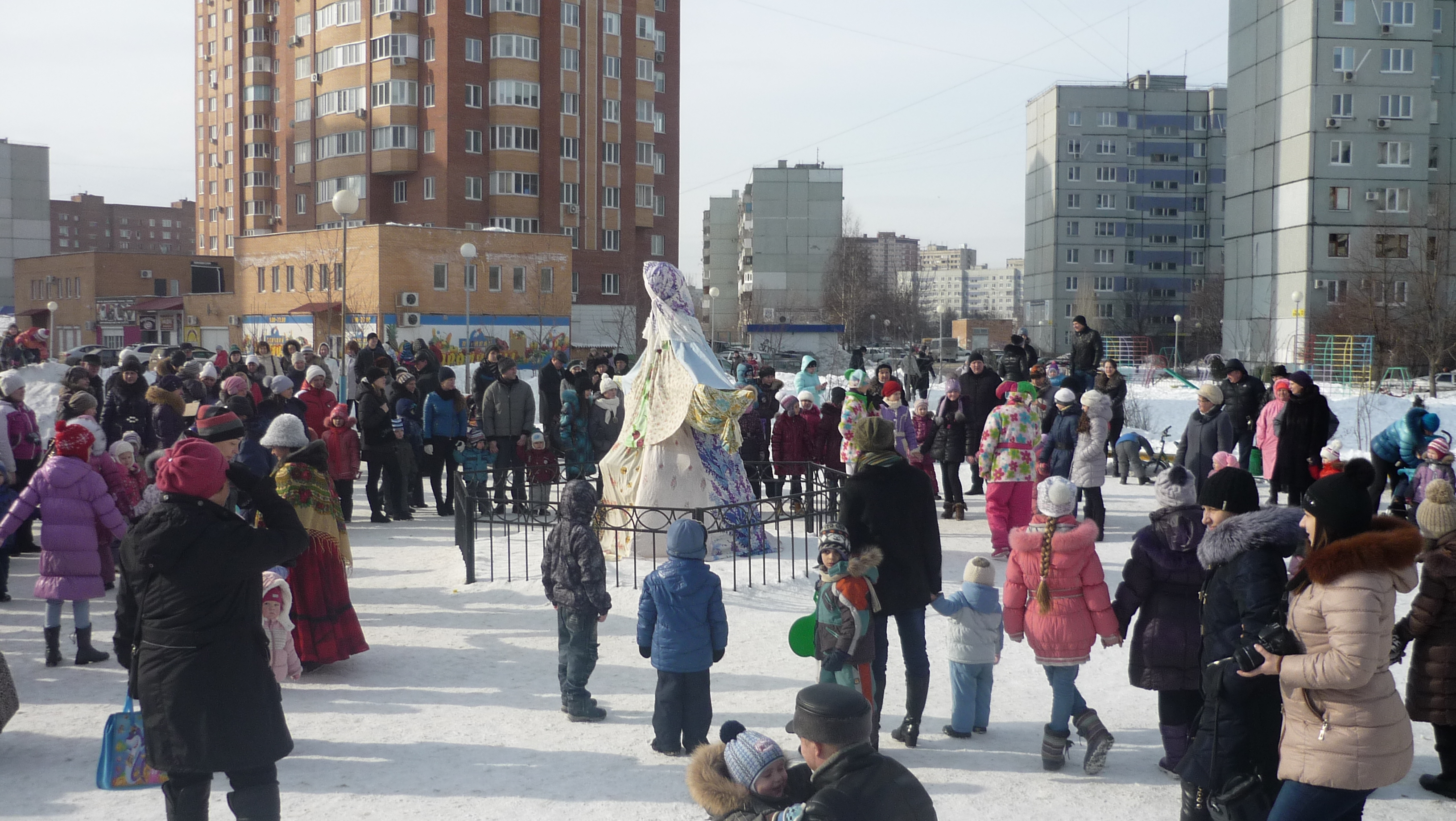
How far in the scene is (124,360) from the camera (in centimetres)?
1291

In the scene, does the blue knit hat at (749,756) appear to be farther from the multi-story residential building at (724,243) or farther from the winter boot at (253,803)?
the multi-story residential building at (724,243)

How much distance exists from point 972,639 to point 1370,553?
269 centimetres

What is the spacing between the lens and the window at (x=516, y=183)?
57000 millimetres

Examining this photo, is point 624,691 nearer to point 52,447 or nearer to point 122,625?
point 122,625

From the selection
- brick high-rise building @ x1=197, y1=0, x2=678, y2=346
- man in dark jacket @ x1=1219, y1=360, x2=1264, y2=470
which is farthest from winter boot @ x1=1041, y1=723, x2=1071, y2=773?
brick high-rise building @ x1=197, y1=0, x2=678, y2=346

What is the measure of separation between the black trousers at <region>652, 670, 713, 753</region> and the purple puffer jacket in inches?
160

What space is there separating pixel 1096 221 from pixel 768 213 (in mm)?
29423

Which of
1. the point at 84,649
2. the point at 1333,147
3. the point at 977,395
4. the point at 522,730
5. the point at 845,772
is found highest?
the point at 1333,147

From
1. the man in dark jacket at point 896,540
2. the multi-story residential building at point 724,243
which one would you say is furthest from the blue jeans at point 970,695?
the multi-story residential building at point 724,243

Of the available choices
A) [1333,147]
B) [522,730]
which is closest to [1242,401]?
[522,730]

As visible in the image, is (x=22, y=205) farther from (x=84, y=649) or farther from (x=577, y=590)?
(x=577, y=590)

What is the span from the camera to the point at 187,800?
13.4 feet

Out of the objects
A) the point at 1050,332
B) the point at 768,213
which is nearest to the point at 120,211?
the point at 768,213

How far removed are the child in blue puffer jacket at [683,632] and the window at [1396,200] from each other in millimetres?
57428
